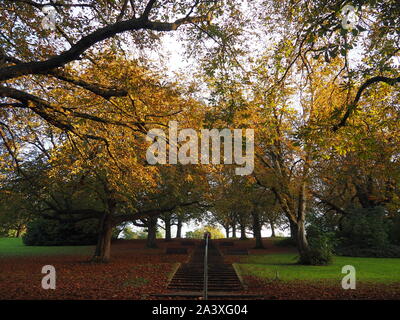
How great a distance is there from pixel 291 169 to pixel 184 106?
917 centimetres

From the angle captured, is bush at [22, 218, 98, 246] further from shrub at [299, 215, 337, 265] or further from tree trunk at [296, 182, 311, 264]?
shrub at [299, 215, 337, 265]

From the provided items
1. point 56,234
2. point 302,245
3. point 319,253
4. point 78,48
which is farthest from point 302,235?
point 56,234

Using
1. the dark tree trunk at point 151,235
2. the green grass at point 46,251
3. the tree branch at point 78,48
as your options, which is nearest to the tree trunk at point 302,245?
the tree branch at point 78,48

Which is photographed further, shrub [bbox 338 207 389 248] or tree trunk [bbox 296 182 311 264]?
shrub [bbox 338 207 389 248]

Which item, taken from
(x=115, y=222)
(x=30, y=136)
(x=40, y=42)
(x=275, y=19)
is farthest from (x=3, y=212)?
(x=275, y=19)

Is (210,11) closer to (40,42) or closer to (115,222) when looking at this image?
(40,42)

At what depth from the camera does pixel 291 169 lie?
20625 mm

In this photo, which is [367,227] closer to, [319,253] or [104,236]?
[319,253]

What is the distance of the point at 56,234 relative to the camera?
131 feet

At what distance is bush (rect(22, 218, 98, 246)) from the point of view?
39469 mm

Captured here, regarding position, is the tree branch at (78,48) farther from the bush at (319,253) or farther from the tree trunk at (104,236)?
the bush at (319,253)

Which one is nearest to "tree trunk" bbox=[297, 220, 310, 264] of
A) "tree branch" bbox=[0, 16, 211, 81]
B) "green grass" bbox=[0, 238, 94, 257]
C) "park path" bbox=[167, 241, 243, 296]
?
"park path" bbox=[167, 241, 243, 296]

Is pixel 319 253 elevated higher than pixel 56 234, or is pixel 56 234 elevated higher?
pixel 56 234

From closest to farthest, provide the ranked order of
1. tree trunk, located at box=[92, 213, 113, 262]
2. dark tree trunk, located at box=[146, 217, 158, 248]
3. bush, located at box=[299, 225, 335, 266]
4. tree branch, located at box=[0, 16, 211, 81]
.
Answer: tree branch, located at box=[0, 16, 211, 81]
bush, located at box=[299, 225, 335, 266]
tree trunk, located at box=[92, 213, 113, 262]
dark tree trunk, located at box=[146, 217, 158, 248]
